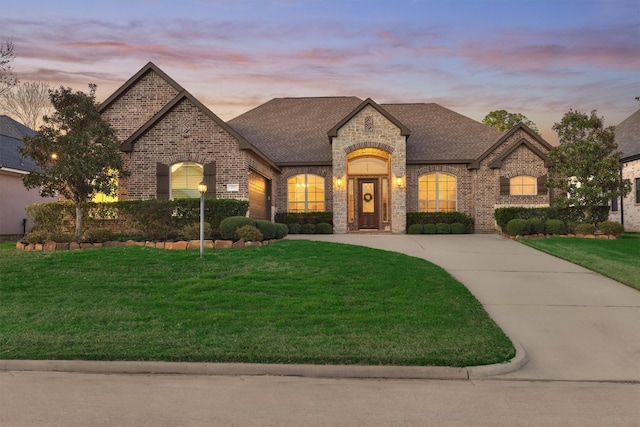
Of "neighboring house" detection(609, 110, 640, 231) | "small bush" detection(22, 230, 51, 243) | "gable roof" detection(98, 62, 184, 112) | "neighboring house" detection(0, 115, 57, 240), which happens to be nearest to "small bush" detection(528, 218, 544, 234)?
"neighboring house" detection(609, 110, 640, 231)

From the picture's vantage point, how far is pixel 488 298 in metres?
9.20

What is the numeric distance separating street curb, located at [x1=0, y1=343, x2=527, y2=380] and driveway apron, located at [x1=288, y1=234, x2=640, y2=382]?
470 mm

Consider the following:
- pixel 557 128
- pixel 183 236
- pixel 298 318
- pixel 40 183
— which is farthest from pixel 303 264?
pixel 557 128

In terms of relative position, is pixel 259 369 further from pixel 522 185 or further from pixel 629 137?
pixel 629 137

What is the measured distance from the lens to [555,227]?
19391 millimetres

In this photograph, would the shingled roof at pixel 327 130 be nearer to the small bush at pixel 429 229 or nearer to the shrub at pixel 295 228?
the small bush at pixel 429 229

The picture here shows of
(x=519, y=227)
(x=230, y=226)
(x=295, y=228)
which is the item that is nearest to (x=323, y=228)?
(x=295, y=228)

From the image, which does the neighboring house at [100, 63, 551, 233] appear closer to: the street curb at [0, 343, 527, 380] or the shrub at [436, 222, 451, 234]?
the shrub at [436, 222, 451, 234]

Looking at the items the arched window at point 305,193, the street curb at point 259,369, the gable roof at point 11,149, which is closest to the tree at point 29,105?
the gable roof at point 11,149

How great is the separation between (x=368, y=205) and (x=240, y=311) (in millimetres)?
18469

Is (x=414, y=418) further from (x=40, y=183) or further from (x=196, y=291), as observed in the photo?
(x=40, y=183)

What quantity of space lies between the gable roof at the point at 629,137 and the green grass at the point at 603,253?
8140 millimetres

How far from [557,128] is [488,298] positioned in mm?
14867

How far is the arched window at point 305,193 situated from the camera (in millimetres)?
24188
